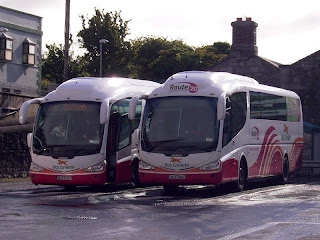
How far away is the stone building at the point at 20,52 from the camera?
55.5 meters

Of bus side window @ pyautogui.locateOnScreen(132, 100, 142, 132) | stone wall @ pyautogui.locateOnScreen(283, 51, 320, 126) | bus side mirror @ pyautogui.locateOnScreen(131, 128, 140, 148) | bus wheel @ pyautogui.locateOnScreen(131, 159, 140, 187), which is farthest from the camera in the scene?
stone wall @ pyautogui.locateOnScreen(283, 51, 320, 126)

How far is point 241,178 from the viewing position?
22484mm

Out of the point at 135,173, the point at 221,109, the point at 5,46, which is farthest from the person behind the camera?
the point at 5,46

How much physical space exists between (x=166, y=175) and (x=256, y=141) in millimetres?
4041

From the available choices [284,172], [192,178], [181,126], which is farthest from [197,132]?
[284,172]

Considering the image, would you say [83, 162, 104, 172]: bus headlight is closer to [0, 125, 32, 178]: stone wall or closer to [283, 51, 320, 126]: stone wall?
[0, 125, 32, 178]: stone wall

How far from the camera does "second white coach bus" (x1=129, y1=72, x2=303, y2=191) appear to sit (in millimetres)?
20438

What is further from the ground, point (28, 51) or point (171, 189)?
point (28, 51)

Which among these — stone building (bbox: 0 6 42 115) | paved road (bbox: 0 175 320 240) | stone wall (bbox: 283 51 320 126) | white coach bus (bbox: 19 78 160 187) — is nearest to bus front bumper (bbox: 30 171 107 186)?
white coach bus (bbox: 19 78 160 187)

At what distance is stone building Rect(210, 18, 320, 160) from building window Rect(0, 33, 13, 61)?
1581 centimetres

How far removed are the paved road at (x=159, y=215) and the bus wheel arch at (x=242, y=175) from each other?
32cm

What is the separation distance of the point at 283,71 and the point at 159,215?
2963 cm

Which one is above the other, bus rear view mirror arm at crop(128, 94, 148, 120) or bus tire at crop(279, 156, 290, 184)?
bus rear view mirror arm at crop(128, 94, 148, 120)

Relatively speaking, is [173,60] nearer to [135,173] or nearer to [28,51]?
[28,51]
